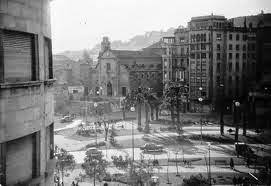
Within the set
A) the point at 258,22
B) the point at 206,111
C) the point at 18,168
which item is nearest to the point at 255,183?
the point at 18,168

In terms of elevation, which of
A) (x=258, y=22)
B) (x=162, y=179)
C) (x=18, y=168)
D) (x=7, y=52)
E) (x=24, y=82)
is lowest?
(x=162, y=179)

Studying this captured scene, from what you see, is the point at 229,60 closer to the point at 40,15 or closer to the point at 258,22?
the point at 258,22

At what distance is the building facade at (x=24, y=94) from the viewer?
11.8 meters

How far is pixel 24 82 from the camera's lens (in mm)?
12562

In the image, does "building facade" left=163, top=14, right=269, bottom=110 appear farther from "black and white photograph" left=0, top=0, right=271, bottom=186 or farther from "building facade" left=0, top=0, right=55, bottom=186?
"building facade" left=0, top=0, right=55, bottom=186

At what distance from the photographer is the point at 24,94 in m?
12.8

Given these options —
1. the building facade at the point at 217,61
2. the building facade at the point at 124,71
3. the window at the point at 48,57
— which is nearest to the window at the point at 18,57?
the window at the point at 48,57

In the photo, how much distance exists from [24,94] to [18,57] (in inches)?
57.1

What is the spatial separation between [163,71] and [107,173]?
56.9m

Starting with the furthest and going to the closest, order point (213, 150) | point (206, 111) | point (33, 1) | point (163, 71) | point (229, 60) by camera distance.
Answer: point (163, 71), point (229, 60), point (206, 111), point (213, 150), point (33, 1)

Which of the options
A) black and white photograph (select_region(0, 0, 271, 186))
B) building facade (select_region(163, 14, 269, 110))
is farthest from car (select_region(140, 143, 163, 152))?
building facade (select_region(163, 14, 269, 110))

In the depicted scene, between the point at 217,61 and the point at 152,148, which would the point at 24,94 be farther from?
the point at 217,61

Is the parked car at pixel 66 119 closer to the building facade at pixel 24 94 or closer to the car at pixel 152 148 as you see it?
the car at pixel 152 148

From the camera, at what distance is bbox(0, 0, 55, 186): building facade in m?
11.8
